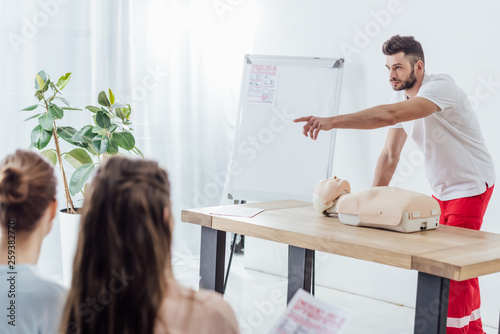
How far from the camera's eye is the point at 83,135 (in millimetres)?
3164

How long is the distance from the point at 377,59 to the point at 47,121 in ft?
6.16

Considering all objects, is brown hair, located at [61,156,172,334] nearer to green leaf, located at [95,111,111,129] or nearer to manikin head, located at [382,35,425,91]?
manikin head, located at [382,35,425,91]

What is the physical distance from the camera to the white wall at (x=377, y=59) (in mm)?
3104

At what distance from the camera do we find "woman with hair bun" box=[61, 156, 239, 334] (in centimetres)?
101

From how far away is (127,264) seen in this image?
101 cm

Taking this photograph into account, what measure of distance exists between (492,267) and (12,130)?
2.69 m

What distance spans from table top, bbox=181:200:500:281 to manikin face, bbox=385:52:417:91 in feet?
2.41

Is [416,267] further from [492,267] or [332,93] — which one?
[332,93]

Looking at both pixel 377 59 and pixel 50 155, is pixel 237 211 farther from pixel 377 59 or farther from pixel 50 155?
pixel 377 59

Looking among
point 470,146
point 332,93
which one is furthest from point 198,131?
point 470,146

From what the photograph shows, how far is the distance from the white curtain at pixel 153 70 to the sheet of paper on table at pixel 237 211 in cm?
151

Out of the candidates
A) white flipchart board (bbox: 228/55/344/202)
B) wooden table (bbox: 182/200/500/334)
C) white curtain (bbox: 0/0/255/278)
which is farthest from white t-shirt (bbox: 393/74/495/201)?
white curtain (bbox: 0/0/255/278)

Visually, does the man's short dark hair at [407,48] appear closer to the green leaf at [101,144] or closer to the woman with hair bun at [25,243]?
the green leaf at [101,144]

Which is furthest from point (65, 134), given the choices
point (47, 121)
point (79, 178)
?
point (79, 178)
